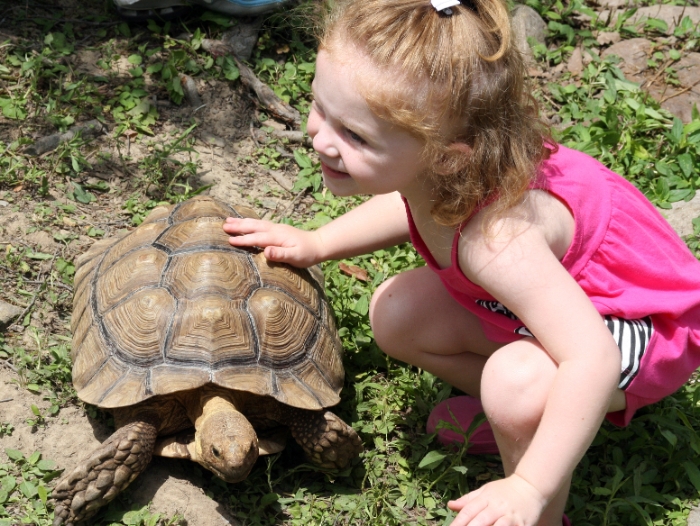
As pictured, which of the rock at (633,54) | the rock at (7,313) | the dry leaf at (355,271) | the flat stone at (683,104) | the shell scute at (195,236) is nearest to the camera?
the shell scute at (195,236)

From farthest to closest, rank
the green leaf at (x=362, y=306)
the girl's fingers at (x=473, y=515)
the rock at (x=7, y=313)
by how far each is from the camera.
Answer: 1. the green leaf at (x=362, y=306)
2. the rock at (x=7, y=313)
3. the girl's fingers at (x=473, y=515)

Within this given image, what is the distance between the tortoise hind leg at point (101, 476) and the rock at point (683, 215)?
2434mm

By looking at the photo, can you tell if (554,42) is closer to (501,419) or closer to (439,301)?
(439,301)

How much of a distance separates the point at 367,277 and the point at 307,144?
972 millimetres

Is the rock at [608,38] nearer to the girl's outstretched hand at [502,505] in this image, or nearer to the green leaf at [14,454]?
the girl's outstretched hand at [502,505]

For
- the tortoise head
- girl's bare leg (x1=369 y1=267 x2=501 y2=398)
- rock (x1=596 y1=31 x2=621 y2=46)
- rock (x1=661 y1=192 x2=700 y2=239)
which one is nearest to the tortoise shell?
the tortoise head

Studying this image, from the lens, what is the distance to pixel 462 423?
9.28 feet

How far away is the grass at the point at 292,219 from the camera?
8.64ft

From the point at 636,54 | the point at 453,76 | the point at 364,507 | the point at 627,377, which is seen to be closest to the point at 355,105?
the point at 453,76

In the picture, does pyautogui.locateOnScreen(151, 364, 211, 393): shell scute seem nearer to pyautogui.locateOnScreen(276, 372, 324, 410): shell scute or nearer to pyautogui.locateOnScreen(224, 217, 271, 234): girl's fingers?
pyautogui.locateOnScreen(276, 372, 324, 410): shell scute

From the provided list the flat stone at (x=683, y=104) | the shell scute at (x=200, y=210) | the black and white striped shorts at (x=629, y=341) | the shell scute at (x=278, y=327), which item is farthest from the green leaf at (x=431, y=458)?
the flat stone at (x=683, y=104)

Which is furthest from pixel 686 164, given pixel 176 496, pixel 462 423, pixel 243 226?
pixel 176 496

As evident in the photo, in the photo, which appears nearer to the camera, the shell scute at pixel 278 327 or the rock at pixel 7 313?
the shell scute at pixel 278 327

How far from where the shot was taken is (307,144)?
4.15 m
